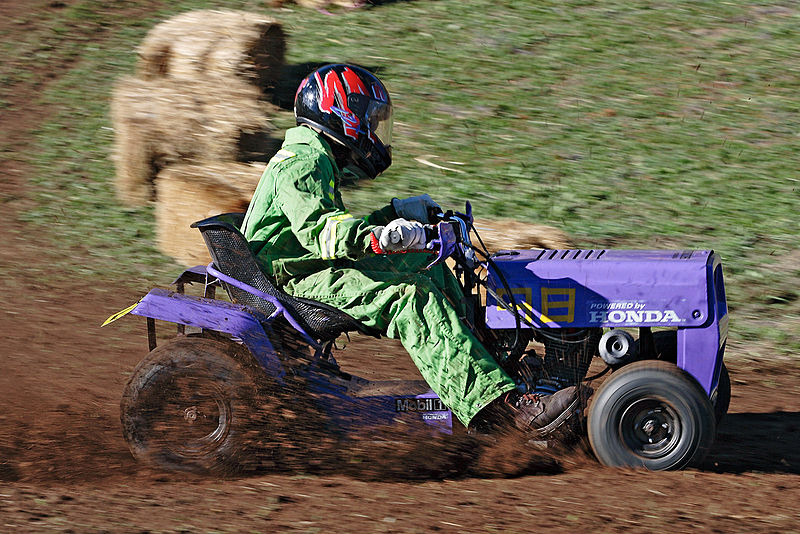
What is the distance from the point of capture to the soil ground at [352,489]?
13.6ft

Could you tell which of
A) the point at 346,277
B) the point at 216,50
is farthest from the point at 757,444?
the point at 216,50

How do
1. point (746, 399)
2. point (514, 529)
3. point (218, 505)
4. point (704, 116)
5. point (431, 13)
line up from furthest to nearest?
point (431, 13) → point (704, 116) → point (746, 399) → point (218, 505) → point (514, 529)

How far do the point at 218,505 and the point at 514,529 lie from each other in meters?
1.30

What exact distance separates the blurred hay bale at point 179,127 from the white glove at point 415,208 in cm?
480

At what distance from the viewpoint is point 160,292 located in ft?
16.4

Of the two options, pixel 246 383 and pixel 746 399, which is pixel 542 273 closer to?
pixel 246 383

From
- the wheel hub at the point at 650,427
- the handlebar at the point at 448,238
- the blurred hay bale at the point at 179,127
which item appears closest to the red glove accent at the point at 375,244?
the handlebar at the point at 448,238

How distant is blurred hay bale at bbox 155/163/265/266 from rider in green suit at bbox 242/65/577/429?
394cm

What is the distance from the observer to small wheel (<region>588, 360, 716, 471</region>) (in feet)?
15.5

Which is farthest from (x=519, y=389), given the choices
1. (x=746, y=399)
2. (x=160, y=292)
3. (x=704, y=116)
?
(x=704, y=116)

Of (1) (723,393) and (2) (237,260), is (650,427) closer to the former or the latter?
(1) (723,393)

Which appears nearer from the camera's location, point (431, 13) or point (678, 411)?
point (678, 411)

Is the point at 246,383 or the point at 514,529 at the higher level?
the point at 246,383

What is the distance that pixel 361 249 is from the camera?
461 cm
